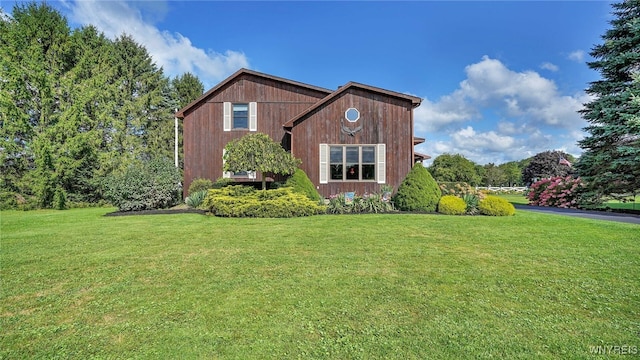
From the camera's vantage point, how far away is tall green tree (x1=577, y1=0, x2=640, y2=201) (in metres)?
12.7

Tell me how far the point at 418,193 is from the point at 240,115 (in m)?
10.4

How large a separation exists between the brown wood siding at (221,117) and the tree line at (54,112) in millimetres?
6041

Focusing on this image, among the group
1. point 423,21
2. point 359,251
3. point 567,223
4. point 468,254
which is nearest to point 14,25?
point 423,21

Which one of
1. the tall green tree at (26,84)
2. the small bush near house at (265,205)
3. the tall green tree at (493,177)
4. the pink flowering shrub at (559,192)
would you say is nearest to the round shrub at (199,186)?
the small bush near house at (265,205)

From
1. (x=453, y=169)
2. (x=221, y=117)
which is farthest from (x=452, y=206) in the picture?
(x=453, y=169)

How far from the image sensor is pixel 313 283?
12.8 ft

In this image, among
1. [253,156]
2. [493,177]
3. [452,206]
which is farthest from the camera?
[493,177]

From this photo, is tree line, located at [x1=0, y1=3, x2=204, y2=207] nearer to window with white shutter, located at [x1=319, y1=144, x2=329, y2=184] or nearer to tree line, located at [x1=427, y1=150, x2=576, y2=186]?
window with white shutter, located at [x1=319, y1=144, x2=329, y2=184]

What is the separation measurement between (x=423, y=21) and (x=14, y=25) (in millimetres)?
21595

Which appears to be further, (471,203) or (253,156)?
(253,156)

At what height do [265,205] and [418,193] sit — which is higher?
[418,193]

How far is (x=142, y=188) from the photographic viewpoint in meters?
12.2

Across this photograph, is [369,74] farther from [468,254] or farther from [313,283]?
[313,283]

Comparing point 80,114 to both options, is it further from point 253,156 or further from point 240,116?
point 253,156
